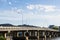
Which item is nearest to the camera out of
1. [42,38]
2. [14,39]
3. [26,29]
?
[26,29]

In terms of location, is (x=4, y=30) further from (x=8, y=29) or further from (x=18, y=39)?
(x=18, y=39)

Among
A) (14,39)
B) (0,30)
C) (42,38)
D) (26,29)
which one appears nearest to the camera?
(0,30)

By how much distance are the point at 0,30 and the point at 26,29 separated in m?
32.0

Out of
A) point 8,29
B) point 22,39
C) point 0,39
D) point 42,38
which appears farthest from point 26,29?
point 42,38

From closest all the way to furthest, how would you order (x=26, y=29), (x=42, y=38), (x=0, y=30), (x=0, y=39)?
(x=0, y=39), (x=0, y=30), (x=26, y=29), (x=42, y=38)

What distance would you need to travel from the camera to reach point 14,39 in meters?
153

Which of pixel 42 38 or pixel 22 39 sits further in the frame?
pixel 42 38

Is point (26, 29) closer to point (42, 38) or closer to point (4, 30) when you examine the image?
point (4, 30)

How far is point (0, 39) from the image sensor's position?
101250 mm

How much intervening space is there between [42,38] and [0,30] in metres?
86.1

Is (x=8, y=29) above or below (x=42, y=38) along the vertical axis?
above

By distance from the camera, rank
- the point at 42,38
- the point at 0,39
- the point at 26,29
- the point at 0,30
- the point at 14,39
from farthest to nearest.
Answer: the point at 42,38
the point at 14,39
the point at 26,29
the point at 0,30
the point at 0,39

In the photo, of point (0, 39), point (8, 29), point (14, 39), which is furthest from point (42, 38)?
point (0, 39)

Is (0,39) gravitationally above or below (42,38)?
above
